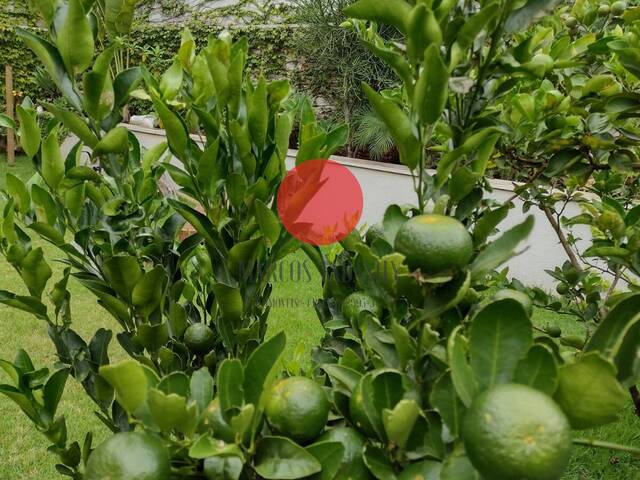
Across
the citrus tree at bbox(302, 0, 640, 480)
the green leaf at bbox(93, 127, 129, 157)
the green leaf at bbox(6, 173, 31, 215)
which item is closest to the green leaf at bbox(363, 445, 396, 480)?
the citrus tree at bbox(302, 0, 640, 480)

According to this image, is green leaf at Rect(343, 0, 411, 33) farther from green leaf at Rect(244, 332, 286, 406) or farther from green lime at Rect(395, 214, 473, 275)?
green leaf at Rect(244, 332, 286, 406)

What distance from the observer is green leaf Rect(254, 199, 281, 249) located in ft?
3.06

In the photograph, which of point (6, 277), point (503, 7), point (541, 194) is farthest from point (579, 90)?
point (6, 277)

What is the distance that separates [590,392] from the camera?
522 mm

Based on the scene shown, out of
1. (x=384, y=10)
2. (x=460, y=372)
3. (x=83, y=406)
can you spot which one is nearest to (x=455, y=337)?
(x=460, y=372)

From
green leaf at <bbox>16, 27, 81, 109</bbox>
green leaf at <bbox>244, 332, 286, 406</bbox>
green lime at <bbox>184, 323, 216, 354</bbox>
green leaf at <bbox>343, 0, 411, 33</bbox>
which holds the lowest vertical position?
green lime at <bbox>184, 323, 216, 354</bbox>

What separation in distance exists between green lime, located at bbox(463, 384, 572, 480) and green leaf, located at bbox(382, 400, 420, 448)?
0.09 metres

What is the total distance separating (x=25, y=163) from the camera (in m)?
9.50

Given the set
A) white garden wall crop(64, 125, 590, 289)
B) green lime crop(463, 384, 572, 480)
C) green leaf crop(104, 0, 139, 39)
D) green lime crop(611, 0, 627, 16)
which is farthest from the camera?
white garden wall crop(64, 125, 590, 289)

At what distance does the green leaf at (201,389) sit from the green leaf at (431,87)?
0.42 meters

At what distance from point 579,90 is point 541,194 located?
17.0 inches

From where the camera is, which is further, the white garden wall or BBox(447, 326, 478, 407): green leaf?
the white garden wall

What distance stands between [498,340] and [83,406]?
10.6ft

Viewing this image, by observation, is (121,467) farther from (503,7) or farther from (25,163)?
(25,163)
